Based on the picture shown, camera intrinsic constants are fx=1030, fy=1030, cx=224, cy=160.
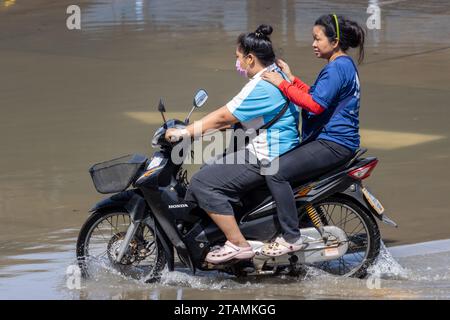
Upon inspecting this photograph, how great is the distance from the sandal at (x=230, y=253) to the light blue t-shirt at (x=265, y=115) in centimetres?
59

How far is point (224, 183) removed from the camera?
6.51 metres

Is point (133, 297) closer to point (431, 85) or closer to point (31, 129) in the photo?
point (31, 129)

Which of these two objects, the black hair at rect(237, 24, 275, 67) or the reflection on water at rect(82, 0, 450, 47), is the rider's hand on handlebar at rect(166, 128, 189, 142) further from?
the reflection on water at rect(82, 0, 450, 47)

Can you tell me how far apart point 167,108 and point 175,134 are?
16.9 feet

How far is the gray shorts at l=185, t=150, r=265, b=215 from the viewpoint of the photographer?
650cm

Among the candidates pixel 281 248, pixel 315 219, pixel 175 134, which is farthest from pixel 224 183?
pixel 315 219

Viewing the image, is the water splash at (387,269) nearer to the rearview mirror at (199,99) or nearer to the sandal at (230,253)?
the sandal at (230,253)

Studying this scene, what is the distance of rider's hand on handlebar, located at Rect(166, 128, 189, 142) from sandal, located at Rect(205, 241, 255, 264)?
749 mm

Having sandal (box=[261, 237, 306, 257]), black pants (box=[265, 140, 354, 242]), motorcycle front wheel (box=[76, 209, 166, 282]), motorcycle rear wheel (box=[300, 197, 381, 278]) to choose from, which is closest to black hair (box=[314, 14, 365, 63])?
black pants (box=[265, 140, 354, 242])

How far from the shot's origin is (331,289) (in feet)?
21.6

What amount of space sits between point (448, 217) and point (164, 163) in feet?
8.53

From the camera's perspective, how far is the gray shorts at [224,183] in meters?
6.50

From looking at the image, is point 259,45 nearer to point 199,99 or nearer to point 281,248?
point 199,99

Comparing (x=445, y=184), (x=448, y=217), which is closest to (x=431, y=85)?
(x=445, y=184)
